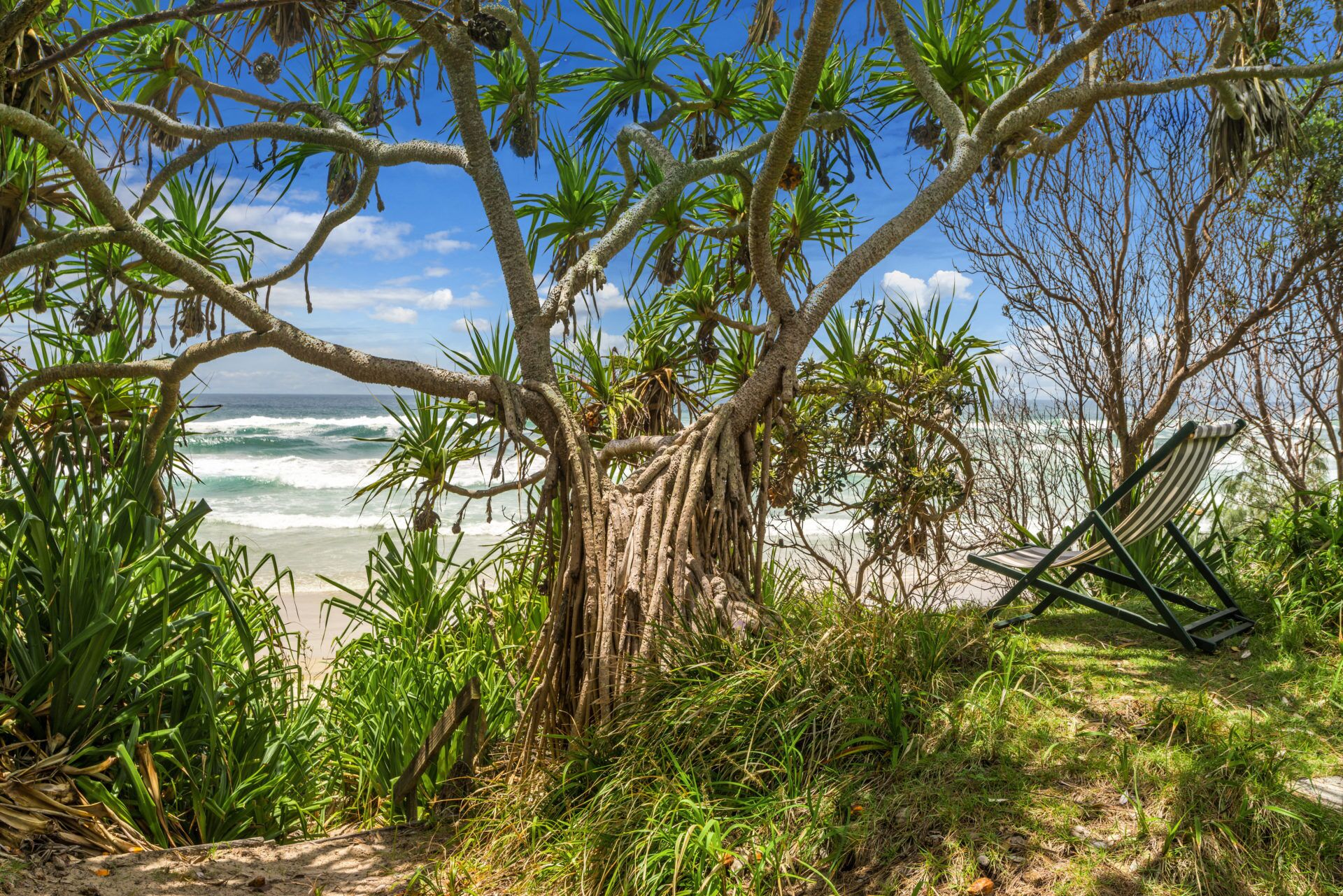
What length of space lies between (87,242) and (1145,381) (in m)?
6.24

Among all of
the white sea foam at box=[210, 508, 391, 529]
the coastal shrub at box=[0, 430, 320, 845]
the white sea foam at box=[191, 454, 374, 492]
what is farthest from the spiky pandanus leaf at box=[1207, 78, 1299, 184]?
the white sea foam at box=[191, 454, 374, 492]

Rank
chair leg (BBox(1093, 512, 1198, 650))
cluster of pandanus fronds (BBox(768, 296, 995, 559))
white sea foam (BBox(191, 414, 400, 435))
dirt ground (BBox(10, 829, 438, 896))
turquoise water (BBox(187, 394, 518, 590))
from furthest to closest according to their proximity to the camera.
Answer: white sea foam (BBox(191, 414, 400, 435)) → turquoise water (BBox(187, 394, 518, 590)) → cluster of pandanus fronds (BBox(768, 296, 995, 559)) → chair leg (BBox(1093, 512, 1198, 650)) → dirt ground (BBox(10, 829, 438, 896))

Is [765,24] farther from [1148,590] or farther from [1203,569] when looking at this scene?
[1203,569]

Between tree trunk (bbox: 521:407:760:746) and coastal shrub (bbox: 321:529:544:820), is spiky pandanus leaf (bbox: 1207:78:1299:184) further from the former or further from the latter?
coastal shrub (bbox: 321:529:544:820)

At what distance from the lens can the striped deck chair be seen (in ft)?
10.1

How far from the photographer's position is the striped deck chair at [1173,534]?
10.1ft

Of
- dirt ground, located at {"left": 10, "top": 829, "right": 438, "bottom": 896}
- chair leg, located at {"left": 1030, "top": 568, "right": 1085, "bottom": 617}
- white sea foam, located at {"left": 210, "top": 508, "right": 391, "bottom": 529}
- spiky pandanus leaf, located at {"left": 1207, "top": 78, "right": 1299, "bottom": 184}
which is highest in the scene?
spiky pandanus leaf, located at {"left": 1207, "top": 78, "right": 1299, "bottom": 184}

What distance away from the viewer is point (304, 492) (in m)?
17.3

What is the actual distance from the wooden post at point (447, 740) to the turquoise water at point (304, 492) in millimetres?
1564

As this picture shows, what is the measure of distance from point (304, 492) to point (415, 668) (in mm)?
15218

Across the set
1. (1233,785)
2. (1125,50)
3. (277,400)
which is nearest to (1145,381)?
(1125,50)

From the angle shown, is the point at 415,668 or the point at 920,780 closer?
the point at 920,780

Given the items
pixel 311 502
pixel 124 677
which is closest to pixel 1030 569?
pixel 124 677

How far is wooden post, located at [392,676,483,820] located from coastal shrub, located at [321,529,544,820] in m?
0.14
